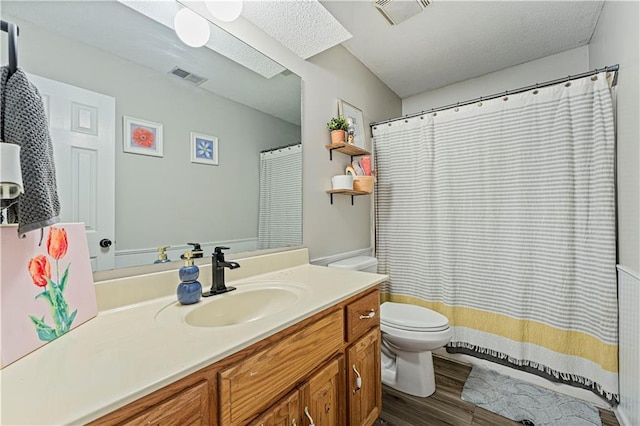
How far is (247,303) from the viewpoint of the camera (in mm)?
1143

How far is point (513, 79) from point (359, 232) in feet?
6.49

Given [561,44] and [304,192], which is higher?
[561,44]

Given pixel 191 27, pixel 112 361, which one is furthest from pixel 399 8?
pixel 112 361

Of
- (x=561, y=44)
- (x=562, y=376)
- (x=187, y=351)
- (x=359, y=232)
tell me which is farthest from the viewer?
(x=359, y=232)

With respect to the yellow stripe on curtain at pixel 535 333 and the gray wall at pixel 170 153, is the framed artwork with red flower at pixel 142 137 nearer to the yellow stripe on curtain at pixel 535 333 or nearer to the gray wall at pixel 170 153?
the gray wall at pixel 170 153

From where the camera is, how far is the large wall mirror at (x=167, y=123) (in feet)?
2.83

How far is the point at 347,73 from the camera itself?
84.4 inches

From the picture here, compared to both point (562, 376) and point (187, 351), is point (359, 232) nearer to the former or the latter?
point (562, 376)

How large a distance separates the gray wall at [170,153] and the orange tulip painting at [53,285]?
224 mm

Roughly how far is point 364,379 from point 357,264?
81cm

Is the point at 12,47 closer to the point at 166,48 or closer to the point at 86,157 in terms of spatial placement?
the point at 86,157

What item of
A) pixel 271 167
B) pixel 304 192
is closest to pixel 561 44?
pixel 304 192

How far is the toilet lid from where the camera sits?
161 cm

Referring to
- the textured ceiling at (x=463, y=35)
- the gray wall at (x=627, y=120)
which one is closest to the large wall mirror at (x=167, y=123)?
the textured ceiling at (x=463, y=35)
